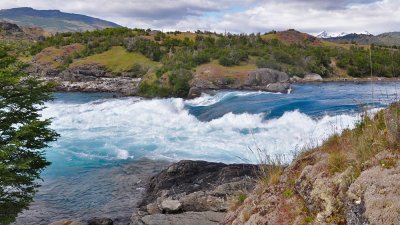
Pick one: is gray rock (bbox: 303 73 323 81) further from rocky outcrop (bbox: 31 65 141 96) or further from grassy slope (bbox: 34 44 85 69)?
grassy slope (bbox: 34 44 85 69)

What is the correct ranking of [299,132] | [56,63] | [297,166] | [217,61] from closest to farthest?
[297,166], [299,132], [217,61], [56,63]

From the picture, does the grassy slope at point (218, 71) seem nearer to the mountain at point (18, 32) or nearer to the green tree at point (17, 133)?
the green tree at point (17, 133)

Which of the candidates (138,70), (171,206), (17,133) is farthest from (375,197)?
(138,70)

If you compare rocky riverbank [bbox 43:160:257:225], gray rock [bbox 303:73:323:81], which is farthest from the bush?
rocky riverbank [bbox 43:160:257:225]

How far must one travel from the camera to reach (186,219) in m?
12.3

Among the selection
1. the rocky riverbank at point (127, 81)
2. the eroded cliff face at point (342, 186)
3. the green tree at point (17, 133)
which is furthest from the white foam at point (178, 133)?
the eroded cliff face at point (342, 186)

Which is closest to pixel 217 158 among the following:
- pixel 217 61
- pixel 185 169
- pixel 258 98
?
pixel 185 169

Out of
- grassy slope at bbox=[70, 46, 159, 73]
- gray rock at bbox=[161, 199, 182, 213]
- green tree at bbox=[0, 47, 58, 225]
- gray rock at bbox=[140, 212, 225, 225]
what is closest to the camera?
gray rock at bbox=[140, 212, 225, 225]

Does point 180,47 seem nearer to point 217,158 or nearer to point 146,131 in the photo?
point 146,131

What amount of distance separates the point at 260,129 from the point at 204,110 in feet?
32.5

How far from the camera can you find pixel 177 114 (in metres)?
36.9

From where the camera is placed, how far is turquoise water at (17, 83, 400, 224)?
18.9 meters

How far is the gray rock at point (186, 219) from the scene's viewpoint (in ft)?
38.9

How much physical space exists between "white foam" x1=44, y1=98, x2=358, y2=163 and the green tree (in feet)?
36.3
